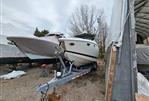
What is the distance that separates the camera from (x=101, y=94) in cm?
399

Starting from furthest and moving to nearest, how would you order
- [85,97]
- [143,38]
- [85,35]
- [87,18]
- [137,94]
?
[87,18]
[143,38]
[85,35]
[85,97]
[137,94]

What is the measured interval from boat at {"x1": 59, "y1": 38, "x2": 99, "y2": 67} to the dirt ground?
0.55 metres

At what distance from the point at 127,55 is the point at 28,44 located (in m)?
4.09

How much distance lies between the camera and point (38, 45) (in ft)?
19.7

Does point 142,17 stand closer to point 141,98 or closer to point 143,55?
point 143,55

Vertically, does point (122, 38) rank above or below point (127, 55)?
above

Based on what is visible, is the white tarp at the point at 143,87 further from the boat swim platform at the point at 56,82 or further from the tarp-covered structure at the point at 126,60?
the boat swim platform at the point at 56,82

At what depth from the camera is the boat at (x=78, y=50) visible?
4.79 m

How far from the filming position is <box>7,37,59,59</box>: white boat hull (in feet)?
19.5

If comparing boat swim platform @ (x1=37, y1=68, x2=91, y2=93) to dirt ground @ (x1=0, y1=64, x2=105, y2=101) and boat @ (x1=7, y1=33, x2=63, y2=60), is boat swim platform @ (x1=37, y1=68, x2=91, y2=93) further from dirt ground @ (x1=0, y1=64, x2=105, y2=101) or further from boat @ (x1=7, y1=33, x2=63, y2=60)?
boat @ (x1=7, y1=33, x2=63, y2=60)

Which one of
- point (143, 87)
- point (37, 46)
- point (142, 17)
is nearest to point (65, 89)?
point (143, 87)

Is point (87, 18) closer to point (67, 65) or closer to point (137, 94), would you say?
point (67, 65)

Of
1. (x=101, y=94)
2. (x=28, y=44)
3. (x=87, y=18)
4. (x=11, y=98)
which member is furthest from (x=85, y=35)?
(x=87, y=18)

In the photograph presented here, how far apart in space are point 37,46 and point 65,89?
2237mm
